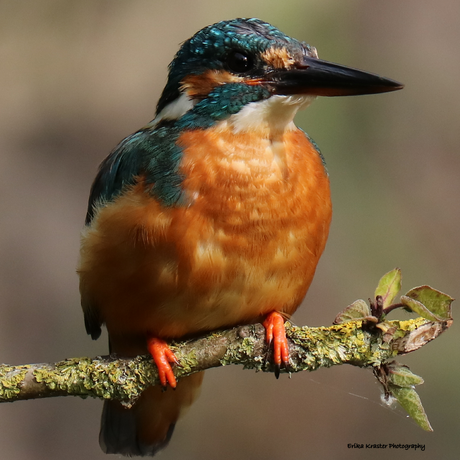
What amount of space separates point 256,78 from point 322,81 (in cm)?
16

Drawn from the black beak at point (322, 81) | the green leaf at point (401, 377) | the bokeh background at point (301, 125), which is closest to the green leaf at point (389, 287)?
the green leaf at point (401, 377)

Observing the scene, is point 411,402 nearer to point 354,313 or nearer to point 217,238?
point 354,313

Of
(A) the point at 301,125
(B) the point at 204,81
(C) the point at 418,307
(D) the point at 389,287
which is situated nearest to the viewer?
(C) the point at 418,307

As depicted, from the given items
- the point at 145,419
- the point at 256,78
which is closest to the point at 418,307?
the point at 256,78

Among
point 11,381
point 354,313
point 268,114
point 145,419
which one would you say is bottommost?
point 145,419

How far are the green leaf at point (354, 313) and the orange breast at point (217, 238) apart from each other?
1.09ft

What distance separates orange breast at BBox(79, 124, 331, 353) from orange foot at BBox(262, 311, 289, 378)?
0.04 m

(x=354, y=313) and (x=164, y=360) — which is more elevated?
(x=354, y=313)

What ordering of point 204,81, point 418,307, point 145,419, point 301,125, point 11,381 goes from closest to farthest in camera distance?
point 418,307 < point 11,381 < point 204,81 < point 145,419 < point 301,125

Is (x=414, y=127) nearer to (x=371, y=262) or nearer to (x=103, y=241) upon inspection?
(x=371, y=262)

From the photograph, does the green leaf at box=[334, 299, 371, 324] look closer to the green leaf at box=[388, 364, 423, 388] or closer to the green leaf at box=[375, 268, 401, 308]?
the green leaf at box=[375, 268, 401, 308]

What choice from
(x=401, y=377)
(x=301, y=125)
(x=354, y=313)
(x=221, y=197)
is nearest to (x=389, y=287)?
(x=354, y=313)

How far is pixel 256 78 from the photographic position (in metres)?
1.60

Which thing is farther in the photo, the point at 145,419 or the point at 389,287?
the point at 145,419
